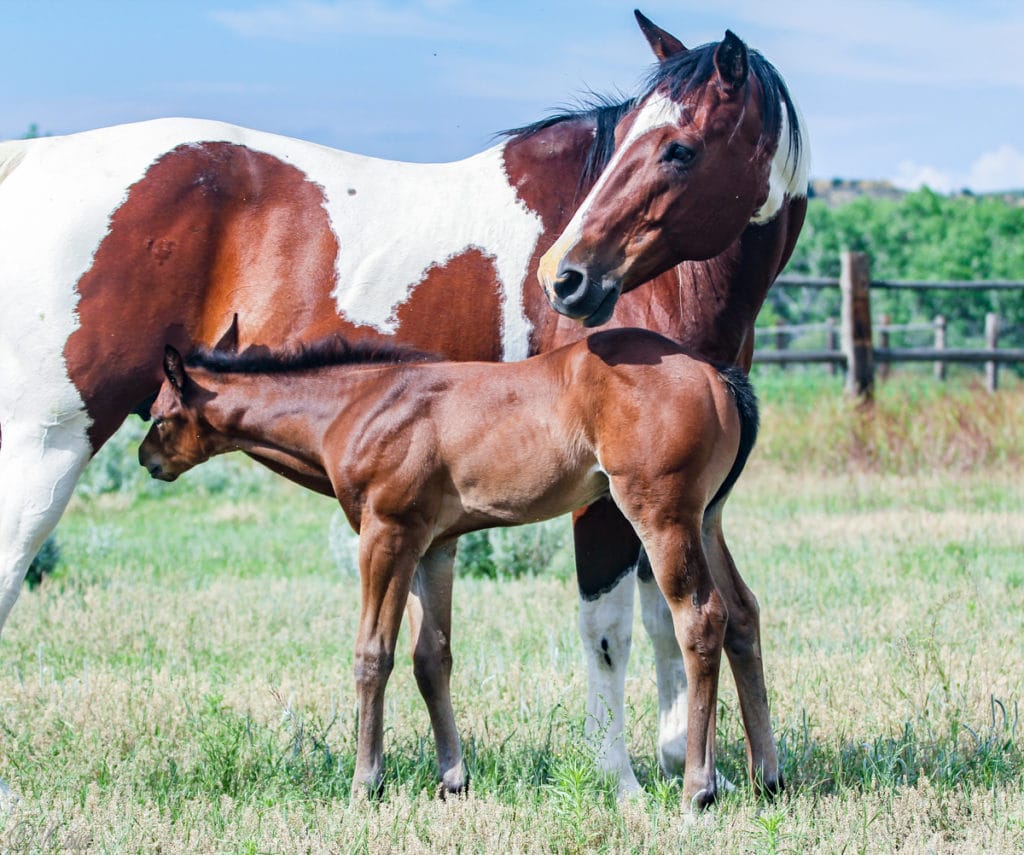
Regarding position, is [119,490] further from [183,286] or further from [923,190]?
[923,190]

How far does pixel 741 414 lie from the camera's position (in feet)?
12.4

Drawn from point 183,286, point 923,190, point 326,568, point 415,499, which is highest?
point 923,190

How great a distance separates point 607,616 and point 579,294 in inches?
48.3

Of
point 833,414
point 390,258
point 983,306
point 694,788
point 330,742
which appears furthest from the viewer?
point 983,306

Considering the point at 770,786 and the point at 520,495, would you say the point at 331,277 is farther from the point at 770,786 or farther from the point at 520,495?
the point at 770,786

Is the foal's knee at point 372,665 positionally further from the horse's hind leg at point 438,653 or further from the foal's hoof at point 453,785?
the foal's hoof at point 453,785

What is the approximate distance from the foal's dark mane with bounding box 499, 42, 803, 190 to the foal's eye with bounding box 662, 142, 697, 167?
17 centimetres

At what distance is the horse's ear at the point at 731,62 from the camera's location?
375 centimetres

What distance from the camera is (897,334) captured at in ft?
127

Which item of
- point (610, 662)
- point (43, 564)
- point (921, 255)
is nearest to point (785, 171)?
point (610, 662)

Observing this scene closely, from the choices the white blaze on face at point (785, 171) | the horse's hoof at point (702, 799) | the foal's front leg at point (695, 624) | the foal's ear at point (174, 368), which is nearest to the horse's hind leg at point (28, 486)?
the foal's ear at point (174, 368)

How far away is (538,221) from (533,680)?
219 centimetres

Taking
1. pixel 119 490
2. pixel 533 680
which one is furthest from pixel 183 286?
pixel 119 490

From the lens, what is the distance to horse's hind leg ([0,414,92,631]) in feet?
13.6
